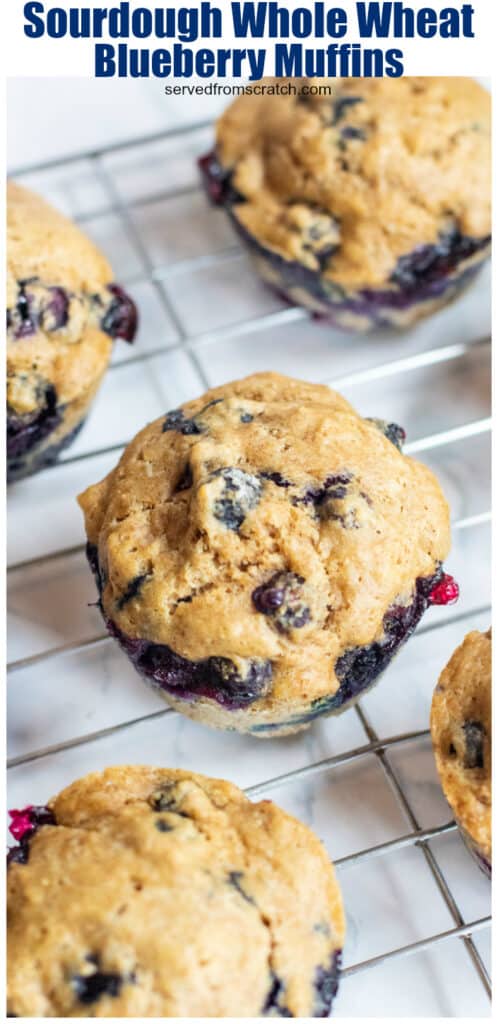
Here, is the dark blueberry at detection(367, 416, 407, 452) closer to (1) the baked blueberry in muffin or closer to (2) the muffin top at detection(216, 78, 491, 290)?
(2) the muffin top at detection(216, 78, 491, 290)

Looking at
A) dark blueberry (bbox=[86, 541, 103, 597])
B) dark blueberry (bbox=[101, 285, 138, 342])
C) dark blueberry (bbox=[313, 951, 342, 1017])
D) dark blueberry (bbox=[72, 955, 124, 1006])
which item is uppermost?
dark blueberry (bbox=[101, 285, 138, 342])

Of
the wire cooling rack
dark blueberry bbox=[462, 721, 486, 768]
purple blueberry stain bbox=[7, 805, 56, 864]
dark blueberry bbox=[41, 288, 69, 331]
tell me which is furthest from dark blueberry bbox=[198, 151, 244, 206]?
purple blueberry stain bbox=[7, 805, 56, 864]

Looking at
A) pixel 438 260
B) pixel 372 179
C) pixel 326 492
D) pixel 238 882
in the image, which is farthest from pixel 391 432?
pixel 238 882

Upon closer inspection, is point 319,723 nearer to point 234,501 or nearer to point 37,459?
point 234,501

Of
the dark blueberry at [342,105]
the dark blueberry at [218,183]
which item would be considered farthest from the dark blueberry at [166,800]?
the dark blueberry at [342,105]

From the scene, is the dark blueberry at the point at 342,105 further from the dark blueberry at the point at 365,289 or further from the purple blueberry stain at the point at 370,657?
the purple blueberry stain at the point at 370,657

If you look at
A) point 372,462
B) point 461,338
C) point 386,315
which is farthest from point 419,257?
point 372,462
